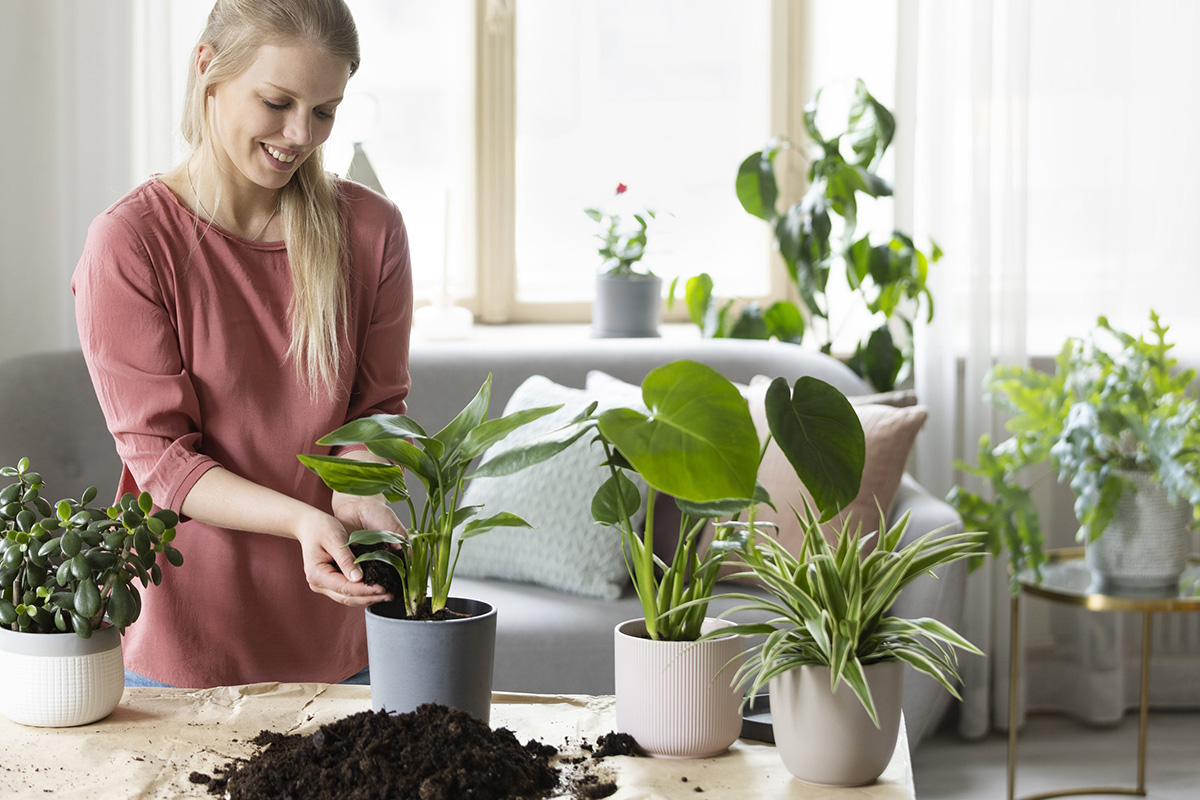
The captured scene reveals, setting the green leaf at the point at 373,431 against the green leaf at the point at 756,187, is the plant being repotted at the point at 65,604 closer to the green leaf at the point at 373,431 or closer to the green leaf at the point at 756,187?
the green leaf at the point at 373,431

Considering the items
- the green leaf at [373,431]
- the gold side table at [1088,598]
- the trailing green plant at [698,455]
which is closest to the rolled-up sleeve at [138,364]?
the green leaf at [373,431]

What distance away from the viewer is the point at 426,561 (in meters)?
0.99

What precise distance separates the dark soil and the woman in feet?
1.05

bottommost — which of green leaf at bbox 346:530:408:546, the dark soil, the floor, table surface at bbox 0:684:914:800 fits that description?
the floor

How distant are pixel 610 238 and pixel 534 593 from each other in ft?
3.58

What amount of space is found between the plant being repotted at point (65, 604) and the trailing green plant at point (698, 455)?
16.5 inches

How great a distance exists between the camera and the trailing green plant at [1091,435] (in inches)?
88.5

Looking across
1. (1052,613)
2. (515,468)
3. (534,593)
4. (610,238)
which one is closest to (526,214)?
(610,238)

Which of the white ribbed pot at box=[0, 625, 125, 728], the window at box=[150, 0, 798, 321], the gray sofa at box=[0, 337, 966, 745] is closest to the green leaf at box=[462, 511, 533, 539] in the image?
the white ribbed pot at box=[0, 625, 125, 728]

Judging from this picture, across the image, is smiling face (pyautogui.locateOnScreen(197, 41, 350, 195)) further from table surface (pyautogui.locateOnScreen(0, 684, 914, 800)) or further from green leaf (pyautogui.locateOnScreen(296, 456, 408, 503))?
table surface (pyautogui.locateOnScreen(0, 684, 914, 800))

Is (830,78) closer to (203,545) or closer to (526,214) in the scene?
(526,214)

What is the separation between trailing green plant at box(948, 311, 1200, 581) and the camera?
2.25 meters

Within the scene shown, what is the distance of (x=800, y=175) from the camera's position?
3.38 m

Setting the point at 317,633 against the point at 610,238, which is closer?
the point at 317,633
